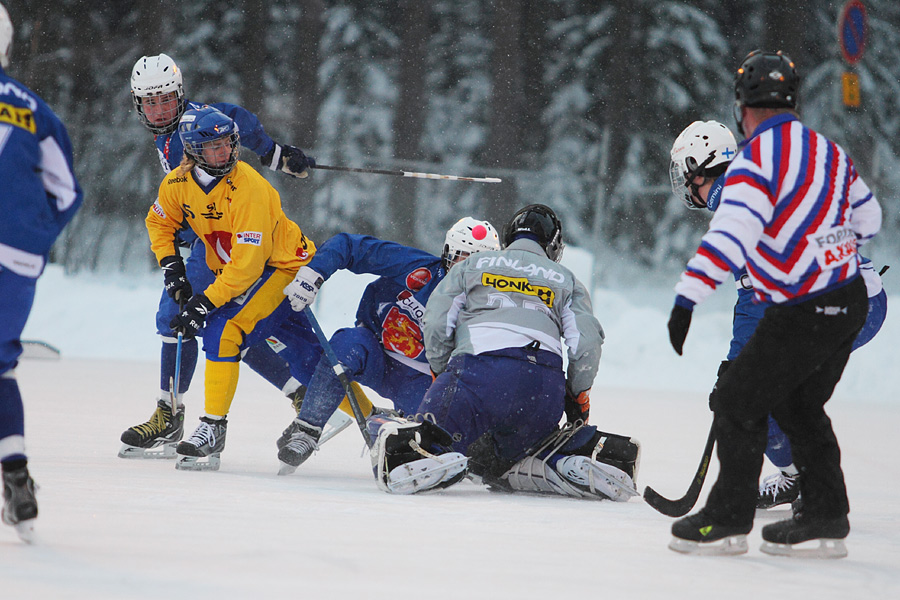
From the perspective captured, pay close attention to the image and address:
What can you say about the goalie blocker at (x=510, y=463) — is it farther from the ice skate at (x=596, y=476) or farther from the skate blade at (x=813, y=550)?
the skate blade at (x=813, y=550)

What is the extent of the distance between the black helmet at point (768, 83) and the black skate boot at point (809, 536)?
1107 millimetres

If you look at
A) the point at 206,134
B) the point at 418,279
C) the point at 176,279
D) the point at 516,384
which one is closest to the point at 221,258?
the point at 176,279

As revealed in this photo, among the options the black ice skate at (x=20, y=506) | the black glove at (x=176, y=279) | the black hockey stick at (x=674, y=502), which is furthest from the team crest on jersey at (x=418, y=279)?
the black ice skate at (x=20, y=506)

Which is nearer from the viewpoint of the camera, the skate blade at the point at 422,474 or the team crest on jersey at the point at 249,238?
the skate blade at the point at 422,474

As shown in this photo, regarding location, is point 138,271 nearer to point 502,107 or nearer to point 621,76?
point 502,107

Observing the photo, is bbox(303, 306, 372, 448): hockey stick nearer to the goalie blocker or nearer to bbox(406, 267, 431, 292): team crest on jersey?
the goalie blocker

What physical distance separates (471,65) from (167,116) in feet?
33.8

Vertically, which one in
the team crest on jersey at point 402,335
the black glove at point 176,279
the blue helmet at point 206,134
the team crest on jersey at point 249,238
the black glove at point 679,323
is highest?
the blue helmet at point 206,134

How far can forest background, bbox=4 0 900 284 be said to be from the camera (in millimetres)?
13438

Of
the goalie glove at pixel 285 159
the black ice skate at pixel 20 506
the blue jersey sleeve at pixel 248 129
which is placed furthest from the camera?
the goalie glove at pixel 285 159

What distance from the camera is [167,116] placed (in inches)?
180

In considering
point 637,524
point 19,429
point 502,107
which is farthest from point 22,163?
point 502,107

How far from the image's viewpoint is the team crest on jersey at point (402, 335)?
4.47 metres

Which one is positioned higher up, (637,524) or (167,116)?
(167,116)
